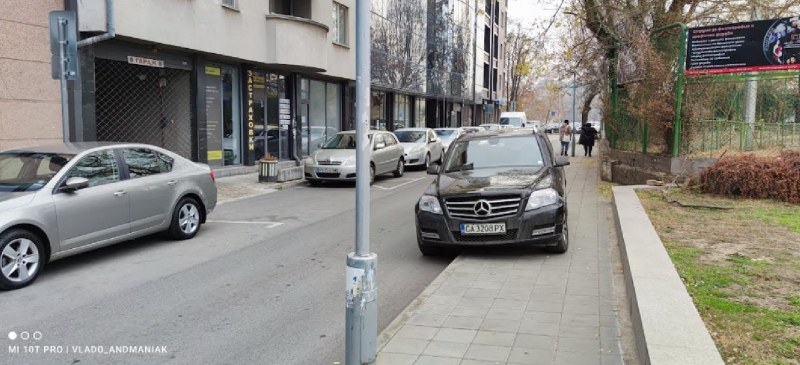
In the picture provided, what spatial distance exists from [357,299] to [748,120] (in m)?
11.0

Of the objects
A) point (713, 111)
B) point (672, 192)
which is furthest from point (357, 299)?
point (713, 111)

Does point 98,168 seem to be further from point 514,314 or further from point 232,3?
point 232,3

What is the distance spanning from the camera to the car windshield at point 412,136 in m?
22.2

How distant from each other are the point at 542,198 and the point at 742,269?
7.07 feet

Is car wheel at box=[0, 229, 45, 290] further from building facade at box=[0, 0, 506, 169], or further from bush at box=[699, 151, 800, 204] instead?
bush at box=[699, 151, 800, 204]

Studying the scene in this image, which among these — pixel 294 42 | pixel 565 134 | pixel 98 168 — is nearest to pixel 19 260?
pixel 98 168

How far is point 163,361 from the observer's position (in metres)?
4.30

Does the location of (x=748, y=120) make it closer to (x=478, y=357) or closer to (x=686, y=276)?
(x=686, y=276)

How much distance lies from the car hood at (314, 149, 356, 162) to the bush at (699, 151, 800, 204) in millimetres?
8595

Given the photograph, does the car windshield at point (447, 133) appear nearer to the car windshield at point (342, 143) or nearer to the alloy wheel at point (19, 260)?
the car windshield at point (342, 143)

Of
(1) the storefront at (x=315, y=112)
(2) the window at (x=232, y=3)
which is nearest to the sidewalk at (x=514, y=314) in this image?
(2) the window at (x=232, y=3)

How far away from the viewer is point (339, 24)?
23.8 meters

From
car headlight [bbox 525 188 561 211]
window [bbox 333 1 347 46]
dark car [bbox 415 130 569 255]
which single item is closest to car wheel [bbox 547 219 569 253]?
dark car [bbox 415 130 569 255]

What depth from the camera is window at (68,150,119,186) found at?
702 cm
